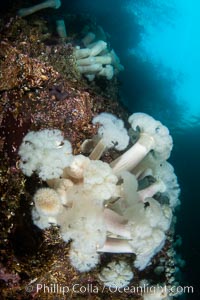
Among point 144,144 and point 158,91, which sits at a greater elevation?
point 158,91

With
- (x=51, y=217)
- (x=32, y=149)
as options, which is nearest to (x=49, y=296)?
(x=51, y=217)

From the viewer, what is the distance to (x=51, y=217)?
11.2ft

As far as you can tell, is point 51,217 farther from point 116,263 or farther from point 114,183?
point 116,263

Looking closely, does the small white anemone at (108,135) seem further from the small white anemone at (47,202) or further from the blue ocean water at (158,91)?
the blue ocean water at (158,91)

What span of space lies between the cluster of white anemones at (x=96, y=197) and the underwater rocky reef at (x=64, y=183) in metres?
0.01

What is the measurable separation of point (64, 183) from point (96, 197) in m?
0.41

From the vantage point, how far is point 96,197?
3.44m

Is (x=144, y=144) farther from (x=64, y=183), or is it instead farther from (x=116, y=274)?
(x=116, y=274)

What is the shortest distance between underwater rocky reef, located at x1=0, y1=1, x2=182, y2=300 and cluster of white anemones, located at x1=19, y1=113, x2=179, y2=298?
11 millimetres

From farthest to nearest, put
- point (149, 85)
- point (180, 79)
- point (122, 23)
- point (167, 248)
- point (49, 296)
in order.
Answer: point (180, 79), point (149, 85), point (122, 23), point (167, 248), point (49, 296)

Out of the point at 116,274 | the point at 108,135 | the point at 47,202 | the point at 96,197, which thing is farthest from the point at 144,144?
the point at 116,274

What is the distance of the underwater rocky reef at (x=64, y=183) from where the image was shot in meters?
3.42

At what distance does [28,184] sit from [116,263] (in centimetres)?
164

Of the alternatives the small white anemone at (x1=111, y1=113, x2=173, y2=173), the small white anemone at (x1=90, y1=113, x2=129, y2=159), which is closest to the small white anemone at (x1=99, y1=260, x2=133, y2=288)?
the small white anemone at (x1=111, y1=113, x2=173, y2=173)
